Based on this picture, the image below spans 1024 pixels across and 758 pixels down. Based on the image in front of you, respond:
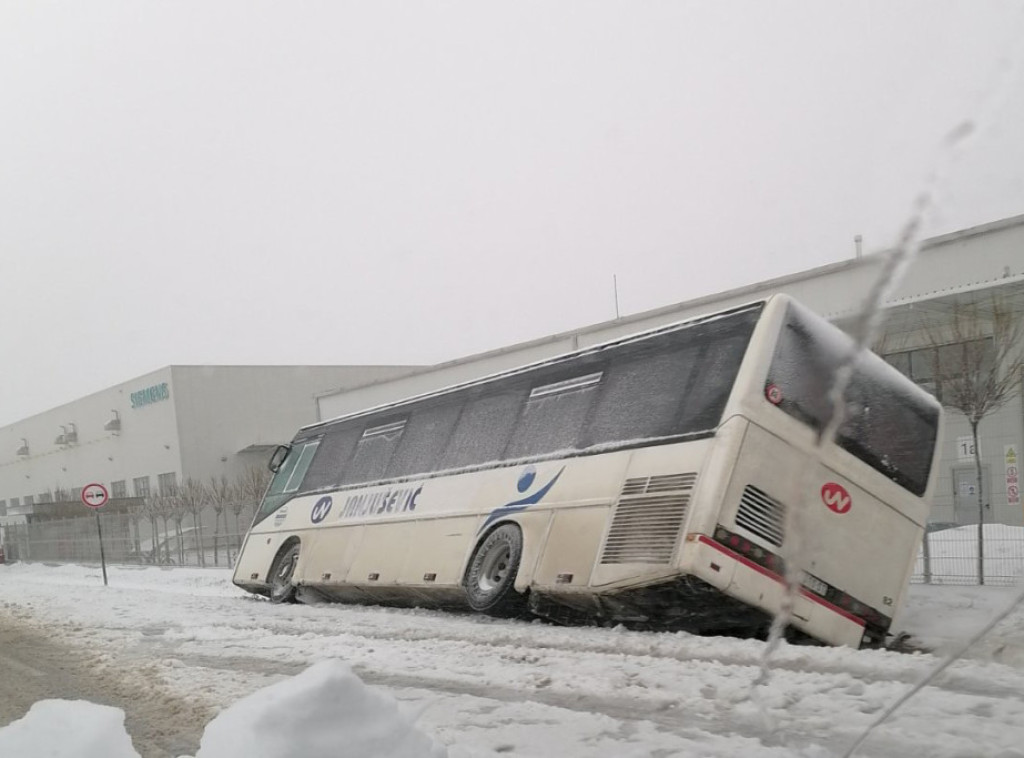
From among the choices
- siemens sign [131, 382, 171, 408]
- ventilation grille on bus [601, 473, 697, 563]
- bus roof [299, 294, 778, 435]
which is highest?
siemens sign [131, 382, 171, 408]

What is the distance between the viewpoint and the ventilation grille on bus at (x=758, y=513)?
353 inches

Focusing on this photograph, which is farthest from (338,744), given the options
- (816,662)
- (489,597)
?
(489,597)

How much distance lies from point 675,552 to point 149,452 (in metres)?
45.0

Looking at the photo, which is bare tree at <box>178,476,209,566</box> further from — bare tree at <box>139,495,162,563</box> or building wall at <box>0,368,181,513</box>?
building wall at <box>0,368,181,513</box>

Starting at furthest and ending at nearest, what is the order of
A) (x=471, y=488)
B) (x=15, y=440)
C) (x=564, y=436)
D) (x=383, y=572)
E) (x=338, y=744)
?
(x=15, y=440) → (x=383, y=572) → (x=471, y=488) → (x=564, y=436) → (x=338, y=744)

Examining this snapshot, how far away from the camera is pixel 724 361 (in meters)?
9.55

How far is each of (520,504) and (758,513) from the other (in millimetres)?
3484

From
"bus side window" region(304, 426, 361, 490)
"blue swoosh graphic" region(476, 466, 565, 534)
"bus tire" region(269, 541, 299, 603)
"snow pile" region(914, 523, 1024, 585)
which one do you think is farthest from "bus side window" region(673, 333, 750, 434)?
"bus tire" region(269, 541, 299, 603)

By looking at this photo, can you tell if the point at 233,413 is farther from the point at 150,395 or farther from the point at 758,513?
the point at 758,513

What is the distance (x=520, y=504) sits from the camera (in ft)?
38.6

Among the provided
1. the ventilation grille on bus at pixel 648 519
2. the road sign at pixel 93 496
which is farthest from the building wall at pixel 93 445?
the ventilation grille on bus at pixel 648 519

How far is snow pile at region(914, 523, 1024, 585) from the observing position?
12594 mm

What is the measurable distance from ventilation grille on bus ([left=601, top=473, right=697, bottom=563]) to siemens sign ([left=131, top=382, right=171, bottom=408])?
4176 cm

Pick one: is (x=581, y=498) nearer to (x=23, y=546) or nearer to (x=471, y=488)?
(x=471, y=488)
